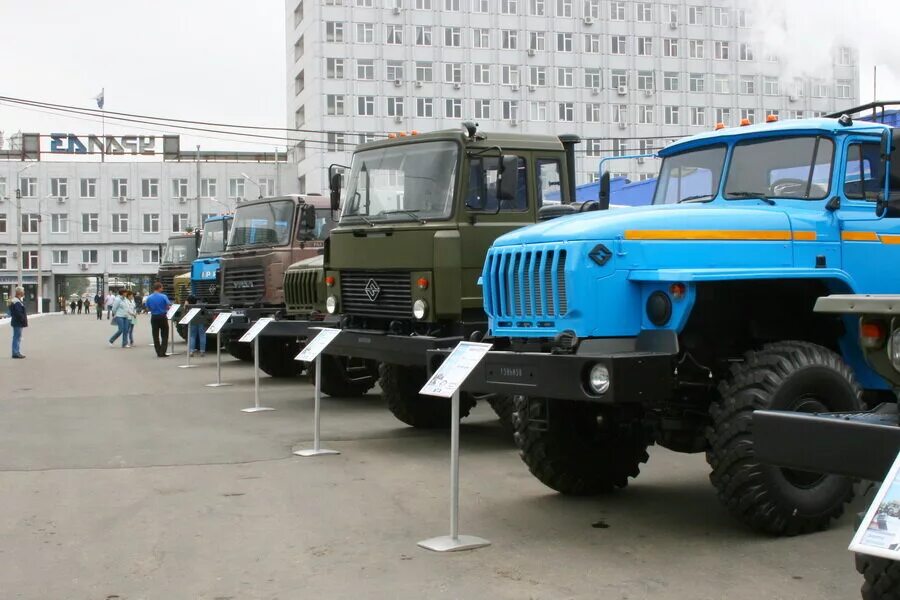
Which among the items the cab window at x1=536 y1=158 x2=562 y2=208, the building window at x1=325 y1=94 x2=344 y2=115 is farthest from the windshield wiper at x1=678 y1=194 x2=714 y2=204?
the building window at x1=325 y1=94 x2=344 y2=115

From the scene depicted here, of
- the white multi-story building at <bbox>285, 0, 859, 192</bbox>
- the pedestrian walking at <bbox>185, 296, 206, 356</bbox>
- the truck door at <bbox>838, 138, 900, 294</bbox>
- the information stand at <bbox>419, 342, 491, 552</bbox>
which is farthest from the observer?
the white multi-story building at <bbox>285, 0, 859, 192</bbox>

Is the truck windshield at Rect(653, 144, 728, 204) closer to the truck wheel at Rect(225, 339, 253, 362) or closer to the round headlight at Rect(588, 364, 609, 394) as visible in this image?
the round headlight at Rect(588, 364, 609, 394)

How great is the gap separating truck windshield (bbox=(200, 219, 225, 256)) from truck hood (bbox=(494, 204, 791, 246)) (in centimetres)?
1623

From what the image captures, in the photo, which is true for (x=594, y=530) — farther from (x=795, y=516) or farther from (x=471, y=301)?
(x=471, y=301)

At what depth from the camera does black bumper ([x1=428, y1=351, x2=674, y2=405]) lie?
20.9 ft

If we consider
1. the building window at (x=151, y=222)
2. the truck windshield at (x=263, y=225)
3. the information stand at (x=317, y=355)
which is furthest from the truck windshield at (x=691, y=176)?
the building window at (x=151, y=222)

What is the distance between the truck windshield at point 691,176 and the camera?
26.7ft

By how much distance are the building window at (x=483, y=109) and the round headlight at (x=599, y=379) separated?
221 feet

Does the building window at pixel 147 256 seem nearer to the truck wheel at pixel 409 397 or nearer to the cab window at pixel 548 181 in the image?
the truck wheel at pixel 409 397

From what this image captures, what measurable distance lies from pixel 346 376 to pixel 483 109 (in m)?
59.6

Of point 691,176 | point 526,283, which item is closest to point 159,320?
point 691,176

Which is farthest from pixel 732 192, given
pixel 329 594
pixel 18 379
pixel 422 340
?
pixel 18 379

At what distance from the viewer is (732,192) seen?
793cm

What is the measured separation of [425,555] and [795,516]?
7.55 ft
